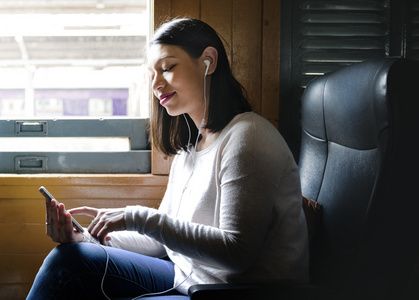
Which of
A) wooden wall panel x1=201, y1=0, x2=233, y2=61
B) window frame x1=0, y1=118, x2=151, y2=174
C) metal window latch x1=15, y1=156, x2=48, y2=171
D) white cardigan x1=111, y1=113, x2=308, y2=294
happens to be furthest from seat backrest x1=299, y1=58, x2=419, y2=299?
metal window latch x1=15, y1=156, x2=48, y2=171

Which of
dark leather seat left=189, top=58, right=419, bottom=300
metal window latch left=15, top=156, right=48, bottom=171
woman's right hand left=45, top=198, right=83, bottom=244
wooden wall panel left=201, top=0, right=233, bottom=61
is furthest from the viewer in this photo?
metal window latch left=15, top=156, right=48, bottom=171

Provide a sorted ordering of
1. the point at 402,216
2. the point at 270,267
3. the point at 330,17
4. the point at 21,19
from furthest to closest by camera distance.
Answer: the point at 21,19 → the point at 330,17 → the point at 270,267 → the point at 402,216

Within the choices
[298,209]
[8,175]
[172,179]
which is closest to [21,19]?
[8,175]

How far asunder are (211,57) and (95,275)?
2.15ft

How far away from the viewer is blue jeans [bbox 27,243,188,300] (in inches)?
40.1

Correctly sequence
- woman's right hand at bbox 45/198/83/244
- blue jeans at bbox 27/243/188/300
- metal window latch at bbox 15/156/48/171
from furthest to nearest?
1. metal window latch at bbox 15/156/48/171
2. woman's right hand at bbox 45/198/83/244
3. blue jeans at bbox 27/243/188/300

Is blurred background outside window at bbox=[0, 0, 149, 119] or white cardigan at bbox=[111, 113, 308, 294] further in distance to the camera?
blurred background outside window at bbox=[0, 0, 149, 119]

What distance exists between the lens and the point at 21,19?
1.86m

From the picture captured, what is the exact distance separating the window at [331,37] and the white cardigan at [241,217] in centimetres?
63

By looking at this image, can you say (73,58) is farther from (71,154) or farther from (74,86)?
(71,154)

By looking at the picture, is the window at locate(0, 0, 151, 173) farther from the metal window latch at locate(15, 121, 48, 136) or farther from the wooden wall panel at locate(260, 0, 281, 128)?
the wooden wall panel at locate(260, 0, 281, 128)

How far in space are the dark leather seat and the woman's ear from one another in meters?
0.35

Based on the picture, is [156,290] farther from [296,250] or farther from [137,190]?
[137,190]

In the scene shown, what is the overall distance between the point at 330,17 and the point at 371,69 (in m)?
0.81
